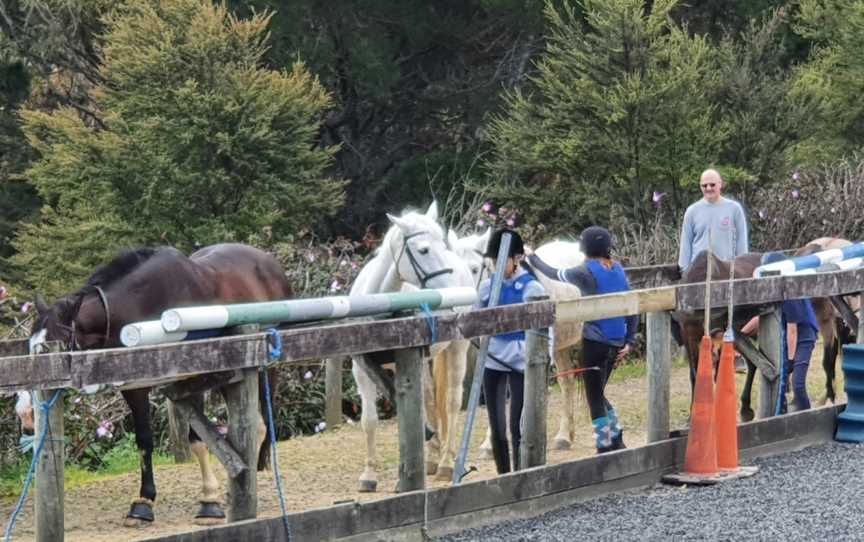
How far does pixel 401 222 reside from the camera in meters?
9.57

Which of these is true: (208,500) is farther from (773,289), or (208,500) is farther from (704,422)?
(773,289)

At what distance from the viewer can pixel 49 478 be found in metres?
6.33

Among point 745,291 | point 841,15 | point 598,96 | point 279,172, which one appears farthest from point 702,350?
point 841,15

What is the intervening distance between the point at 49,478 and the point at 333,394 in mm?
6890

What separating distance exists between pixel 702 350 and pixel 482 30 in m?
27.5

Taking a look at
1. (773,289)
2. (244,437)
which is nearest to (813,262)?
(773,289)

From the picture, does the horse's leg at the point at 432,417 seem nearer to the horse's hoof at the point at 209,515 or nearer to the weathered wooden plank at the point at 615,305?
the weathered wooden plank at the point at 615,305

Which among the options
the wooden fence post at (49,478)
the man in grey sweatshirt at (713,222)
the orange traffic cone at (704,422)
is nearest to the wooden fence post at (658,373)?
the orange traffic cone at (704,422)

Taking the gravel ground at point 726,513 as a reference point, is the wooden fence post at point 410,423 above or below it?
above

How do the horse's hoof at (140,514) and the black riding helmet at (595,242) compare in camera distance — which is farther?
the black riding helmet at (595,242)

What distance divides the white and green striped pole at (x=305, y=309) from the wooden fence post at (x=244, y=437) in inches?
13.1

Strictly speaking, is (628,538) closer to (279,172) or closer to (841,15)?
(279,172)

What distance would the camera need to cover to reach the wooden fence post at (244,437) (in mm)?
7129

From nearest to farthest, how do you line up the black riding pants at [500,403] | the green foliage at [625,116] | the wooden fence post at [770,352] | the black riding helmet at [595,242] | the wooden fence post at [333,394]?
the black riding pants at [500,403] → the black riding helmet at [595,242] → the wooden fence post at [770,352] → the wooden fence post at [333,394] → the green foliage at [625,116]
